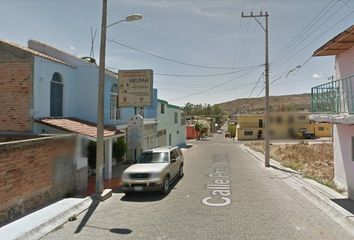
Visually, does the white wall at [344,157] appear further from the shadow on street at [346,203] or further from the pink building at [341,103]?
the shadow on street at [346,203]

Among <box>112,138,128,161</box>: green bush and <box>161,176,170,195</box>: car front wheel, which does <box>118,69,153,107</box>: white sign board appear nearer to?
<box>112,138,128,161</box>: green bush

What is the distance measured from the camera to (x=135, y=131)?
1944 centimetres

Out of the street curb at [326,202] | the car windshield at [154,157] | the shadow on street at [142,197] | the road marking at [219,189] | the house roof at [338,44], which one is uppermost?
the house roof at [338,44]

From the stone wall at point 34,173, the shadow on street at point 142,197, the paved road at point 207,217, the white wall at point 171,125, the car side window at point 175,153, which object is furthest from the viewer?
the white wall at point 171,125

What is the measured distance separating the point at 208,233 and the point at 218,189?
5.75 metres

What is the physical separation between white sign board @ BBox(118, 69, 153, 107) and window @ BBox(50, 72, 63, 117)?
326 cm

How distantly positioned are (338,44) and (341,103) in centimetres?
215

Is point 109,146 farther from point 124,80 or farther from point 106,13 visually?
point 106,13

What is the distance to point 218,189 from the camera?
13.6 m

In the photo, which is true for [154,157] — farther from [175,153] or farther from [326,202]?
[326,202]

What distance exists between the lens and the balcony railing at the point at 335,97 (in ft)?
37.6

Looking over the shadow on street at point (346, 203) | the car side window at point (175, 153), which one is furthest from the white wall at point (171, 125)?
the shadow on street at point (346, 203)

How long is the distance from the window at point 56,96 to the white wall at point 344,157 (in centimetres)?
1198

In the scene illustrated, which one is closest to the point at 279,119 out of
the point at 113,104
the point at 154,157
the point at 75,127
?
the point at 113,104
